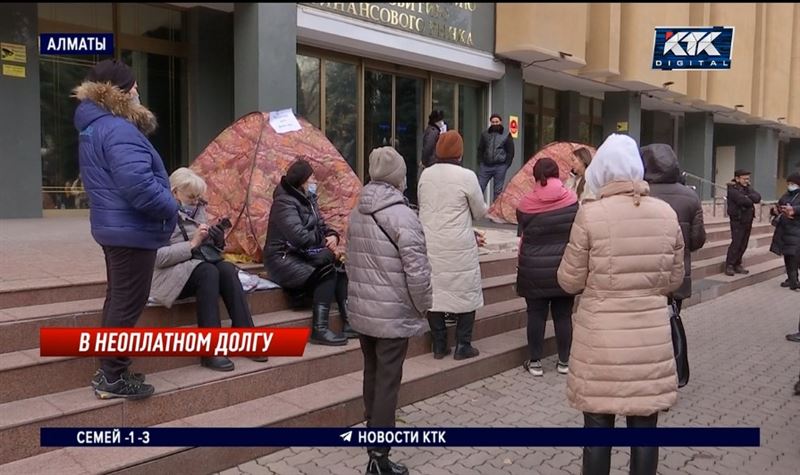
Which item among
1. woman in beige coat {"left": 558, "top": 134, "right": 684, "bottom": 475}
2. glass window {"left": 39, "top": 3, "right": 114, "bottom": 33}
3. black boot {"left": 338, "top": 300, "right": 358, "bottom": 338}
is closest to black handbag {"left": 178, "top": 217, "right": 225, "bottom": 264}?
black boot {"left": 338, "top": 300, "right": 358, "bottom": 338}

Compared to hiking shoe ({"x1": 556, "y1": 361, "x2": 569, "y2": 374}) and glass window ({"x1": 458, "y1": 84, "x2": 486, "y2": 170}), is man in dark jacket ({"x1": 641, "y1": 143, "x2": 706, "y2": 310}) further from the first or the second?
glass window ({"x1": 458, "y1": 84, "x2": 486, "y2": 170})

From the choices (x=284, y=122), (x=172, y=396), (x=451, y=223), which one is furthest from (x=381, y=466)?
(x=284, y=122)

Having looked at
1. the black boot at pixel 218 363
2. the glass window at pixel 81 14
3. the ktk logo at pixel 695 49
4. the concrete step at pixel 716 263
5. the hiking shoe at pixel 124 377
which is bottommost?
the concrete step at pixel 716 263

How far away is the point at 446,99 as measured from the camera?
13336 millimetres

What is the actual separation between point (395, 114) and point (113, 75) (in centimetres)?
Answer: 917

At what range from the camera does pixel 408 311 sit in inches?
144

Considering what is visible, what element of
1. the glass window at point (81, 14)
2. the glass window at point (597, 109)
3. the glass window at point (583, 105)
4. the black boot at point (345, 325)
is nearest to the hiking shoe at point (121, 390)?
the black boot at point (345, 325)

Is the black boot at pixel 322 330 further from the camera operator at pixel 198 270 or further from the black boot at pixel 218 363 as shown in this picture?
the black boot at pixel 218 363

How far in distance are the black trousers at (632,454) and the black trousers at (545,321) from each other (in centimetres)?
250

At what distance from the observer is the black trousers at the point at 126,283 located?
354 centimetres

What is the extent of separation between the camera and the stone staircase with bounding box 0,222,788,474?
3418 millimetres

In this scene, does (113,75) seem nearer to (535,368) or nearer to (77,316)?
(77,316)

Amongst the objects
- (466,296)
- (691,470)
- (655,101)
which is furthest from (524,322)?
(655,101)

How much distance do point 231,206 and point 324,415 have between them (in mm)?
2425
